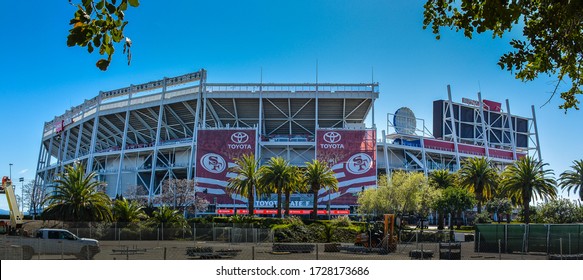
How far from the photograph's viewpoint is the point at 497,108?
131250mm

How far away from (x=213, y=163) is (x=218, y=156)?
1.49 m

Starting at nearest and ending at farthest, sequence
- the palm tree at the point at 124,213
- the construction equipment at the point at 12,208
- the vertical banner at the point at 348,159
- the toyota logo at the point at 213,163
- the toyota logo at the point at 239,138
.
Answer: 1. the construction equipment at the point at 12,208
2. the palm tree at the point at 124,213
3. the vertical banner at the point at 348,159
4. the toyota logo at the point at 213,163
5. the toyota logo at the point at 239,138

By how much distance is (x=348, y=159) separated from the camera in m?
100

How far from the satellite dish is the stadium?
21 cm

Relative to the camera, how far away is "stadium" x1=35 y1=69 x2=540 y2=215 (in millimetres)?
99938

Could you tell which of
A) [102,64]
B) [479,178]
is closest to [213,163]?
[479,178]

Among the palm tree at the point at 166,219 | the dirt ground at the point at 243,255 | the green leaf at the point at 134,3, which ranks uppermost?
the green leaf at the point at 134,3

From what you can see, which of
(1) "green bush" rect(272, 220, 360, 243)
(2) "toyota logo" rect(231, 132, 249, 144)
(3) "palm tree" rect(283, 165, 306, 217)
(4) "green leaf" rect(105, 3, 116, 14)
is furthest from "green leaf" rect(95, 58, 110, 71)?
(2) "toyota logo" rect(231, 132, 249, 144)

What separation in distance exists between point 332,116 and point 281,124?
33.8 feet

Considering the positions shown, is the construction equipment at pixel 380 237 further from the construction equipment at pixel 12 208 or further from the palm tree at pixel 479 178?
the palm tree at pixel 479 178

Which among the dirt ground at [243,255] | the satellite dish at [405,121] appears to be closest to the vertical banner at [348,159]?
the satellite dish at [405,121]

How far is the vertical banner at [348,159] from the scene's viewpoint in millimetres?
98062
